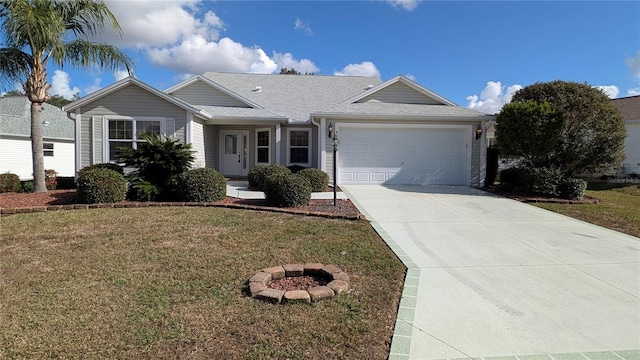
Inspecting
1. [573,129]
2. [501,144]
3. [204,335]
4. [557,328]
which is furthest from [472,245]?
[573,129]

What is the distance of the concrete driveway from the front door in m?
9.57

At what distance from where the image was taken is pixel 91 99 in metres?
12.0

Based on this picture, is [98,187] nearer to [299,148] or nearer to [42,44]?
[42,44]

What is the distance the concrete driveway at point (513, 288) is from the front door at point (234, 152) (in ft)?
31.4

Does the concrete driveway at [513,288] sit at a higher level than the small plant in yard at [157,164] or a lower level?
lower

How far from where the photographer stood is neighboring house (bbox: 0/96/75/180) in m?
19.9

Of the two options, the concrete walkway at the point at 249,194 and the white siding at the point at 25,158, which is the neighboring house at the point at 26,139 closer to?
the white siding at the point at 25,158

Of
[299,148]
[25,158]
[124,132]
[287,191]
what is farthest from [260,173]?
[25,158]

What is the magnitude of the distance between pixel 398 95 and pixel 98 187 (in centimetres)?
1125

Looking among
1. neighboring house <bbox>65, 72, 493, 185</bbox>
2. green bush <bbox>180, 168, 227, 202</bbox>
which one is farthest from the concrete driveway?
neighboring house <bbox>65, 72, 493, 185</bbox>

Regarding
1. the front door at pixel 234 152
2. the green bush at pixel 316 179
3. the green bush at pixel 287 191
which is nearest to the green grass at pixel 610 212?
the green bush at pixel 316 179

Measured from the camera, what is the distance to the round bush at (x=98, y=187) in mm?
8781

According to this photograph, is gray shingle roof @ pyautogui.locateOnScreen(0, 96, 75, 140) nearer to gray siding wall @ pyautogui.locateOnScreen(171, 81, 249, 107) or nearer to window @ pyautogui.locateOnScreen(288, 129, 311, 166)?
gray siding wall @ pyautogui.locateOnScreen(171, 81, 249, 107)

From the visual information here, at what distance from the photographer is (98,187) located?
8797 millimetres
